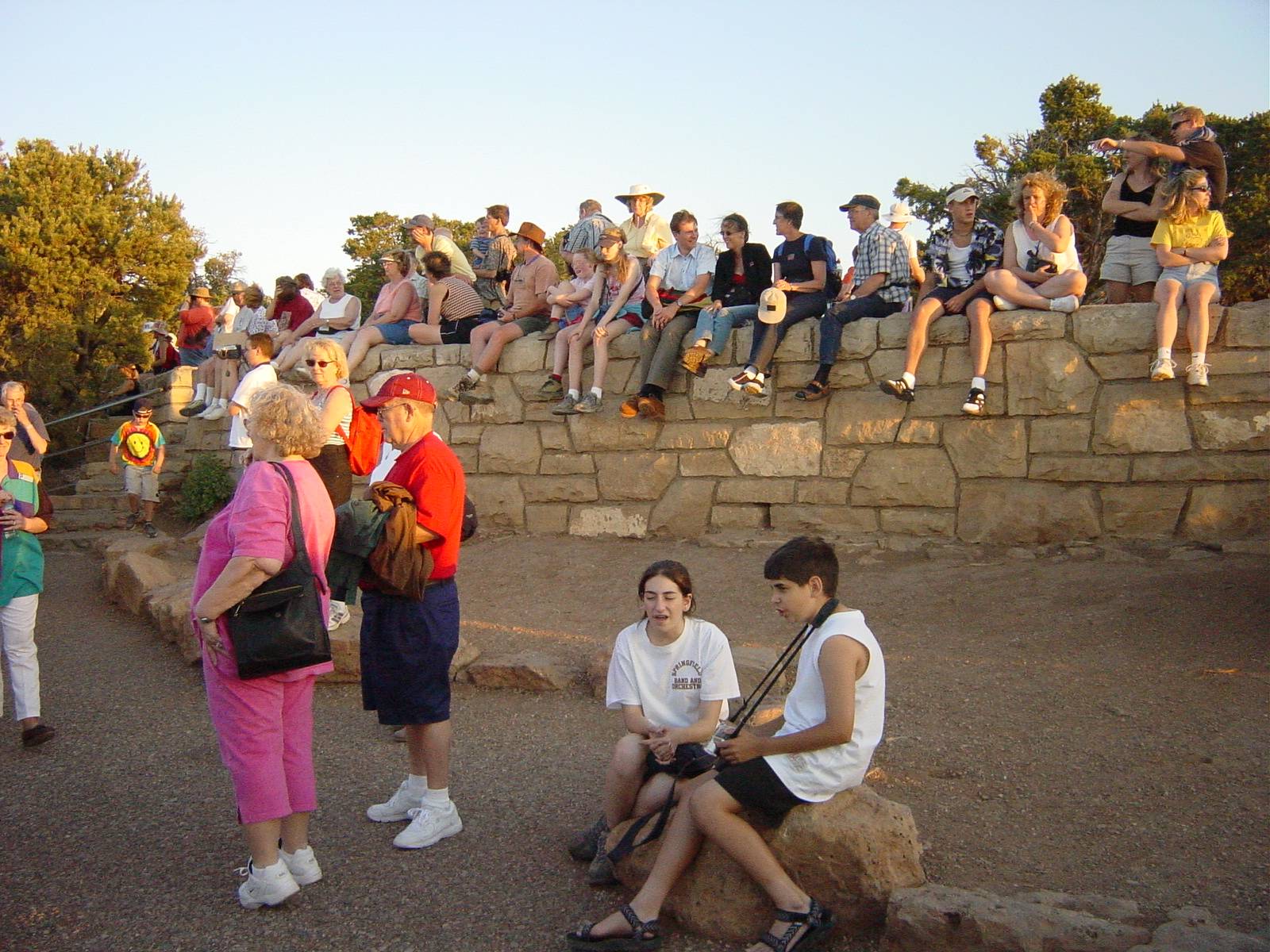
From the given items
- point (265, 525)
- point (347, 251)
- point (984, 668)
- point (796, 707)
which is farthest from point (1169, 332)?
point (347, 251)

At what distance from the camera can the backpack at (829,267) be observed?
8227 mm

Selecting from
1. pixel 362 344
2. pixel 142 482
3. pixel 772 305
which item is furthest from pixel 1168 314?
pixel 142 482

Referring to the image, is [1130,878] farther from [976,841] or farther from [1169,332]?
[1169,332]

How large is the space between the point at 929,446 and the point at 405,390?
4.64 m

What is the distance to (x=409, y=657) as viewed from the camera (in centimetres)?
406

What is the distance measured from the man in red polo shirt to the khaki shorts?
843 cm

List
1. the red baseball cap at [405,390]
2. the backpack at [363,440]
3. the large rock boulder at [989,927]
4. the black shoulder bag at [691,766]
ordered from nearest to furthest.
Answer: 1. the large rock boulder at [989,927]
2. the black shoulder bag at [691,766]
3. the red baseball cap at [405,390]
4. the backpack at [363,440]

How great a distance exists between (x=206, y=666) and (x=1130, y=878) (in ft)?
10.7

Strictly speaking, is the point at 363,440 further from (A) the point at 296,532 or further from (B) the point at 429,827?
(B) the point at 429,827

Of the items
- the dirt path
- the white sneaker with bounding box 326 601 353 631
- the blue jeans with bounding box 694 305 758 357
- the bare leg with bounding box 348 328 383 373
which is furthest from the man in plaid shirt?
the bare leg with bounding box 348 328 383 373

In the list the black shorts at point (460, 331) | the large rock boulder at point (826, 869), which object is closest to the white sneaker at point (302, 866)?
the large rock boulder at point (826, 869)

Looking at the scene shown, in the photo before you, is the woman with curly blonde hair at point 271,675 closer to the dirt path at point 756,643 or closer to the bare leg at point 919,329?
the dirt path at point 756,643

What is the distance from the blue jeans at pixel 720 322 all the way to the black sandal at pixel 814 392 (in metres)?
0.82

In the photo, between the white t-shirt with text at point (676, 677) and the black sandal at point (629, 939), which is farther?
the white t-shirt with text at point (676, 677)
